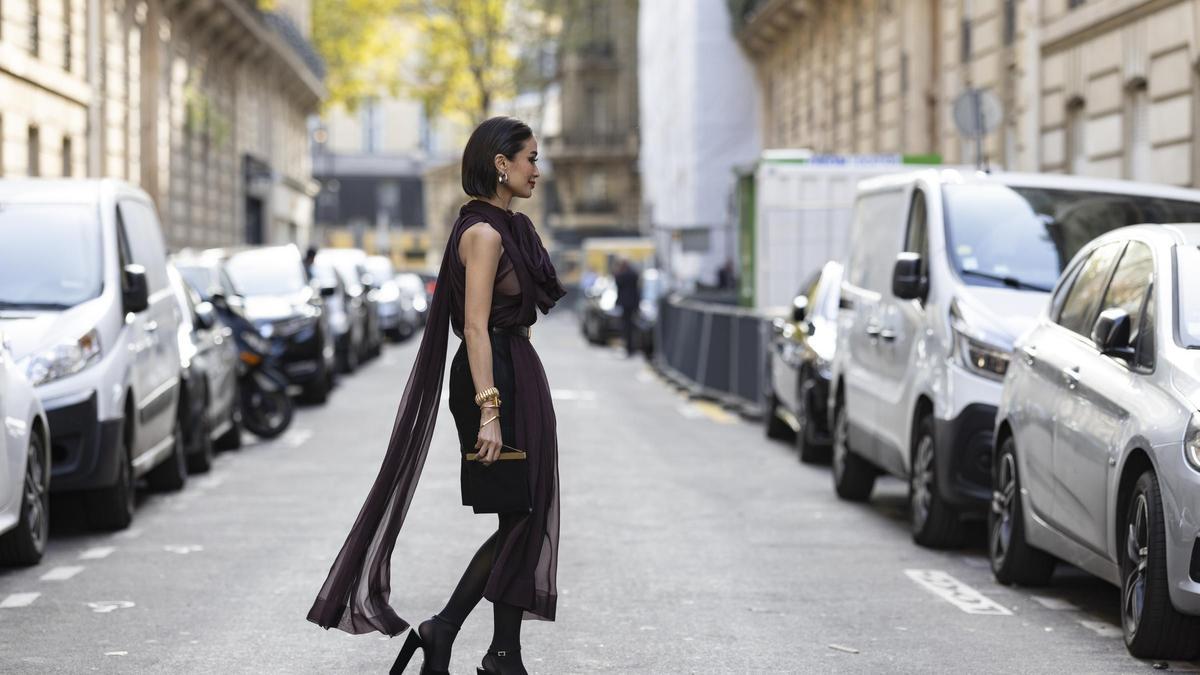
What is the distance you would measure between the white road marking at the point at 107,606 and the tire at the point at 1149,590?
401 centimetres

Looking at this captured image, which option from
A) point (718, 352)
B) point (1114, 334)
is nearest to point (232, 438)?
point (718, 352)

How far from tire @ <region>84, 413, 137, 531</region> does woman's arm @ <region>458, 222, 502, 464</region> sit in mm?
5530

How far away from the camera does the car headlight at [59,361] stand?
1095 centimetres

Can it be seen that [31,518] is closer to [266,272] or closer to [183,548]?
[183,548]

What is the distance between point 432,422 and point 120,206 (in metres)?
6.55

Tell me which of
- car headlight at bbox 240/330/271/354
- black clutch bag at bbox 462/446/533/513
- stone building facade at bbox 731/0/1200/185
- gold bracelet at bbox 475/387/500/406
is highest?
stone building facade at bbox 731/0/1200/185

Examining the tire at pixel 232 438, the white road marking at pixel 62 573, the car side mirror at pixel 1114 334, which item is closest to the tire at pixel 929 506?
the car side mirror at pixel 1114 334

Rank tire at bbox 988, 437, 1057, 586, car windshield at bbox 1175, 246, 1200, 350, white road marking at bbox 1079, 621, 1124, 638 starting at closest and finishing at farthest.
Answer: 1. car windshield at bbox 1175, 246, 1200, 350
2. white road marking at bbox 1079, 621, 1124, 638
3. tire at bbox 988, 437, 1057, 586

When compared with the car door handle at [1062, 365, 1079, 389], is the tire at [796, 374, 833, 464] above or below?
below

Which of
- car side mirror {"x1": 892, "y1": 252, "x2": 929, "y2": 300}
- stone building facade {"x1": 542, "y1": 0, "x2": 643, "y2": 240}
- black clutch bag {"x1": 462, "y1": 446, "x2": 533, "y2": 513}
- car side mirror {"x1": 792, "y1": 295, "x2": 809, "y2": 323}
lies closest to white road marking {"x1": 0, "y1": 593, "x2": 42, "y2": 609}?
black clutch bag {"x1": 462, "y1": 446, "x2": 533, "y2": 513}

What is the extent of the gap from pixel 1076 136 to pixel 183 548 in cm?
1721

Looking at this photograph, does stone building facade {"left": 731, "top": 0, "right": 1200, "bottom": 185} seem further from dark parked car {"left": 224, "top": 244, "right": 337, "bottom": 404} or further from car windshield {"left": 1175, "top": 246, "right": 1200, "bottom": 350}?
car windshield {"left": 1175, "top": 246, "right": 1200, "bottom": 350}

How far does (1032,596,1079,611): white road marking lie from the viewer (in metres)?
8.99

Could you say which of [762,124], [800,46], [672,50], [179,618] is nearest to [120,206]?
[179,618]
